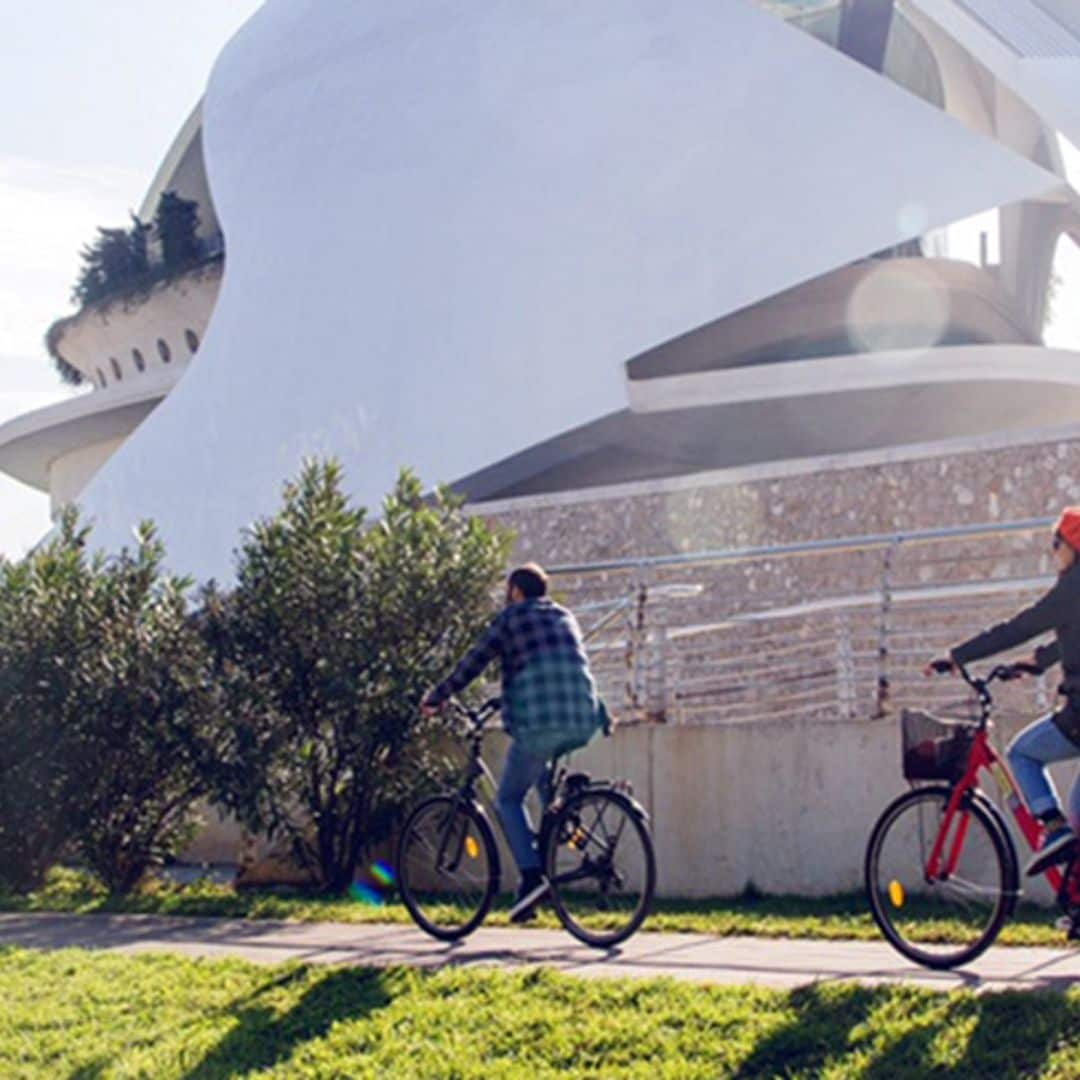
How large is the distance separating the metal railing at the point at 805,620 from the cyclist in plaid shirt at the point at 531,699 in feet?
4.39

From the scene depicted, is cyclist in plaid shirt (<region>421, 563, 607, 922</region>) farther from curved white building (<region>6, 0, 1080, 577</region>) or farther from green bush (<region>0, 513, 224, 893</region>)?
curved white building (<region>6, 0, 1080, 577</region>)

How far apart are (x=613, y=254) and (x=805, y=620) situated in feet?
21.6

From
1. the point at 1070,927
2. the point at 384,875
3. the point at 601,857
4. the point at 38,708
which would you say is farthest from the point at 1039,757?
the point at 38,708

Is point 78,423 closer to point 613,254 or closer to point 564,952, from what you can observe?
point 613,254

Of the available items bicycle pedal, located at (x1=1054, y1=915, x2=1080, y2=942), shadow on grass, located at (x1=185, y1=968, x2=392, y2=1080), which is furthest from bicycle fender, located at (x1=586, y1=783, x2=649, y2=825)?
bicycle pedal, located at (x1=1054, y1=915, x2=1080, y2=942)

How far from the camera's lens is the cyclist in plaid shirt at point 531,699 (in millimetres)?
5258

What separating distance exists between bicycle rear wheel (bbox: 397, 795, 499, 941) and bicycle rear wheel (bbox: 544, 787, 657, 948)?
0.27m

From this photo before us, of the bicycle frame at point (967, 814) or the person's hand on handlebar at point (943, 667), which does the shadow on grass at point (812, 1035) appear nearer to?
the bicycle frame at point (967, 814)

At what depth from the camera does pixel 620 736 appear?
25.2ft

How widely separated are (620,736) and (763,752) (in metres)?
0.80

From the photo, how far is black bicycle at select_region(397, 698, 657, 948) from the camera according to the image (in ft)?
17.0

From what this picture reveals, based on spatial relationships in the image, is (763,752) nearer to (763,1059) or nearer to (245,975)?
(245,975)

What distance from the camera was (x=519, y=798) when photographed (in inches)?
210

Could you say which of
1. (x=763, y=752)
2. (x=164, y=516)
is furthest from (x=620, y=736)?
(x=164, y=516)
